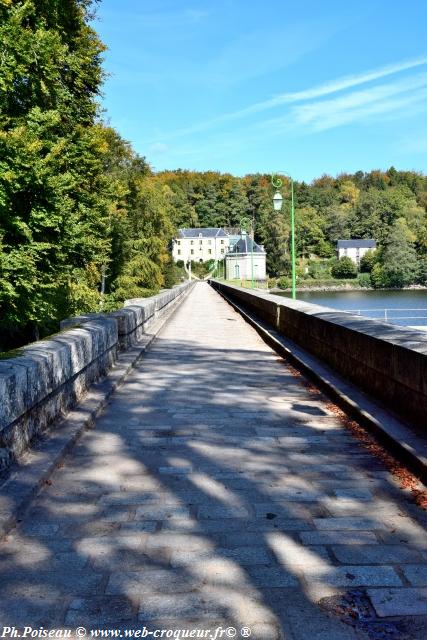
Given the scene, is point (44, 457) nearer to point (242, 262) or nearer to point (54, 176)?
point (54, 176)

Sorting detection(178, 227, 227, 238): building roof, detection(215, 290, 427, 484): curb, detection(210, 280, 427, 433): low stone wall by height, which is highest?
detection(178, 227, 227, 238): building roof

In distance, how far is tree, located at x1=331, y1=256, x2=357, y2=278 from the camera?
14900 cm

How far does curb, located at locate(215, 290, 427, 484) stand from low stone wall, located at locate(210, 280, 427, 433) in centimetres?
12

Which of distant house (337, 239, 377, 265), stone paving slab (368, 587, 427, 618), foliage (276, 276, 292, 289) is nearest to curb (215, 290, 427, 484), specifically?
stone paving slab (368, 587, 427, 618)

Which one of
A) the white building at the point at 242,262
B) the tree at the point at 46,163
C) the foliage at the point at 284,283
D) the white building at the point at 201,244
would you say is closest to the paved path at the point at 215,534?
the tree at the point at 46,163

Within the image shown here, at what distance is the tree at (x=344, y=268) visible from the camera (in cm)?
14900


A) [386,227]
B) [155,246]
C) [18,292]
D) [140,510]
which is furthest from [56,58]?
[386,227]

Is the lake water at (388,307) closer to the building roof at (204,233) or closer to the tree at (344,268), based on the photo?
the tree at (344,268)

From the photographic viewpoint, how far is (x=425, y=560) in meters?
3.22

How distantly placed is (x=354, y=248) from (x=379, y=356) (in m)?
156

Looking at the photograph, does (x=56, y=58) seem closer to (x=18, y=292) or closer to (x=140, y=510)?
(x=18, y=292)

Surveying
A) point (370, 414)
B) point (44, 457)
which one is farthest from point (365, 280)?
point (44, 457)

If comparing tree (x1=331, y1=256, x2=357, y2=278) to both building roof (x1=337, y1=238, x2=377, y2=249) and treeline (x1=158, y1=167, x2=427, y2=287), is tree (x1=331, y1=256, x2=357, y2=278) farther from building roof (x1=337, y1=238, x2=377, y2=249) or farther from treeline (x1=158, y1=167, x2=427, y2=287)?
building roof (x1=337, y1=238, x2=377, y2=249)

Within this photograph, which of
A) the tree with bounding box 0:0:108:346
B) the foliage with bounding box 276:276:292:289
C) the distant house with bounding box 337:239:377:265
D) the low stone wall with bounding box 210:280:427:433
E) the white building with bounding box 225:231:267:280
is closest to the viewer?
the low stone wall with bounding box 210:280:427:433
